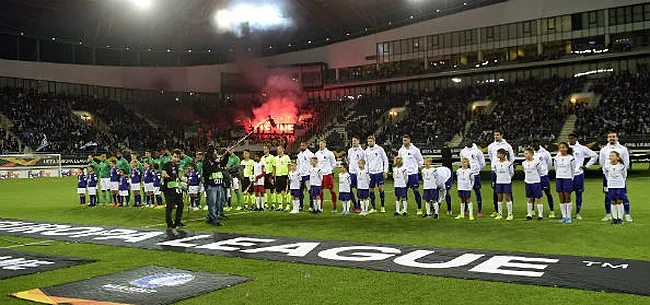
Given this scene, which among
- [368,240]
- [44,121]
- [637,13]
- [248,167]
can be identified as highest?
[637,13]

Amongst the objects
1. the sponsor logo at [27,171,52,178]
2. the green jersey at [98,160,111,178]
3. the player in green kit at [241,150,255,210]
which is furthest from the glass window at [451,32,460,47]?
the green jersey at [98,160,111,178]

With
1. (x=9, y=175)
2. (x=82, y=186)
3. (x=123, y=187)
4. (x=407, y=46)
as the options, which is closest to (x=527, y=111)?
(x=407, y=46)

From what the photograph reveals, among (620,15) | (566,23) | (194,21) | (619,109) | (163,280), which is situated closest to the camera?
(163,280)

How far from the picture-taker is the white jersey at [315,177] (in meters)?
17.6

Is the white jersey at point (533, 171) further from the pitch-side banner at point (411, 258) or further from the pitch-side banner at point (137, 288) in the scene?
the pitch-side banner at point (137, 288)

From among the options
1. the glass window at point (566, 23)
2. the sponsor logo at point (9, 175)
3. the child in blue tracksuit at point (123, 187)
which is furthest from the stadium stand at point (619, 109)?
the sponsor logo at point (9, 175)

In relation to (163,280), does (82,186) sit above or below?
above

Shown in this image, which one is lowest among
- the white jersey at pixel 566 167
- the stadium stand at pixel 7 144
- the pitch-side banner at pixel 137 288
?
the pitch-side banner at pixel 137 288

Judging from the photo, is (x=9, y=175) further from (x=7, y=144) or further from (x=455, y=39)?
(x=455, y=39)

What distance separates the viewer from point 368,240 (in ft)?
39.0

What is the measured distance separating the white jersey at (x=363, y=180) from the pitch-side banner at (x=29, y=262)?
337 inches

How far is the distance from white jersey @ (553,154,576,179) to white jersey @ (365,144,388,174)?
5.23 m

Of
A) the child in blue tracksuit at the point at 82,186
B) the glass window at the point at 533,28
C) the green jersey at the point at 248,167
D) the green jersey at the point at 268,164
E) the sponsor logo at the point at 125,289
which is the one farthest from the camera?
the glass window at the point at 533,28

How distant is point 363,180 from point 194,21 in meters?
49.0
